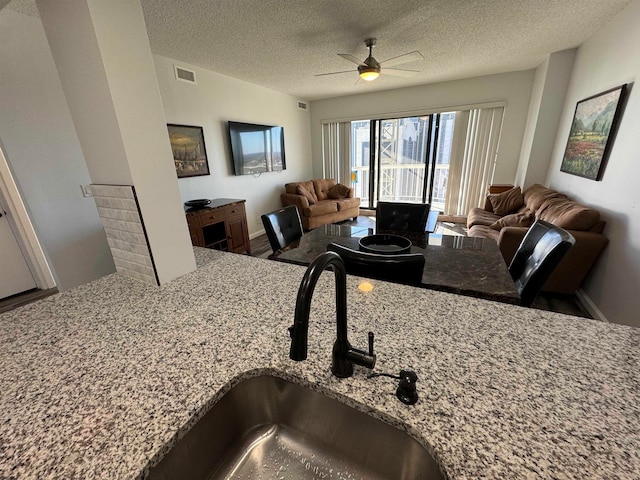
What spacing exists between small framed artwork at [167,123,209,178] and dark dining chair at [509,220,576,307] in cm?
341

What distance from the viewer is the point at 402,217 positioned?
235 cm

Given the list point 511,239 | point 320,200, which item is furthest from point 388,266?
point 320,200

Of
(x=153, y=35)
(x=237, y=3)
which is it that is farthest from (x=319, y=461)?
(x=153, y=35)

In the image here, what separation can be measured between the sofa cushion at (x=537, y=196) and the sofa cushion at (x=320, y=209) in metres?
2.79

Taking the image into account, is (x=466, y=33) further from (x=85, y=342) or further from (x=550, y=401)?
(x=85, y=342)

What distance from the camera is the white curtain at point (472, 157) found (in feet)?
14.4

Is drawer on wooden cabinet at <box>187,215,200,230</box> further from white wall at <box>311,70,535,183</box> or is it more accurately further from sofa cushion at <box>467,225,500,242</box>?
white wall at <box>311,70,535,183</box>

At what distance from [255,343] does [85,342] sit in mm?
480

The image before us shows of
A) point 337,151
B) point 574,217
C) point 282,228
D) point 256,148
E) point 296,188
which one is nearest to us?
point 282,228

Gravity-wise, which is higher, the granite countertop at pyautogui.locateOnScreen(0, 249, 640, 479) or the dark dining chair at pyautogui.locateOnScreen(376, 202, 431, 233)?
the granite countertop at pyautogui.locateOnScreen(0, 249, 640, 479)

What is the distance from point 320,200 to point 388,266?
4319mm

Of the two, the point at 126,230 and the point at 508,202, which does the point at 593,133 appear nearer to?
the point at 508,202

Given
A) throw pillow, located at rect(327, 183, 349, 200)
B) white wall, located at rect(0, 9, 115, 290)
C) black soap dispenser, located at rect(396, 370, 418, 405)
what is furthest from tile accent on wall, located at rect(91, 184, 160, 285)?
throw pillow, located at rect(327, 183, 349, 200)

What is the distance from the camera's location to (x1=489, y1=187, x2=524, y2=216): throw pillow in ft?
12.0
